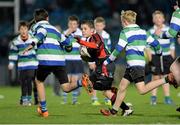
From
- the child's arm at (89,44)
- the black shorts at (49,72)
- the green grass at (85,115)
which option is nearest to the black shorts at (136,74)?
the green grass at (85,115)

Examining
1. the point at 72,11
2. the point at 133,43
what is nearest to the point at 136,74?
the point at 133,43

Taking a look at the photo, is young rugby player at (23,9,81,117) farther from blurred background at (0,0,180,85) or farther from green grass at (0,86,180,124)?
blurred background at (0,0,180,85)

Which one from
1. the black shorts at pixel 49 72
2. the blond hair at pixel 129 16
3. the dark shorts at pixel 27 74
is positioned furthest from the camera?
the dark shorts at pixel 27 74

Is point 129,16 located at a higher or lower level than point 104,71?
higher

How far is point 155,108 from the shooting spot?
60.3ft

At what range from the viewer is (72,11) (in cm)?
3434

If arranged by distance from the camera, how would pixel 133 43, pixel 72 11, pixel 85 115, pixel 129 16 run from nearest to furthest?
pixel 133 43 → pixel 129 16 → pixel 85 115 → pixel 72 11

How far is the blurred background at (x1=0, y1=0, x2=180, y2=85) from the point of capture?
109ft

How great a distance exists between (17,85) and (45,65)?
1575cm

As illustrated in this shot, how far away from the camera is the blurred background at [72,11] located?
3328 centimetres

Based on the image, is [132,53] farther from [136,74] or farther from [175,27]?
[175,27]

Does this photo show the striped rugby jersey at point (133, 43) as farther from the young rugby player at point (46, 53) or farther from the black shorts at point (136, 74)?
the young rugby player at point (46, 53)

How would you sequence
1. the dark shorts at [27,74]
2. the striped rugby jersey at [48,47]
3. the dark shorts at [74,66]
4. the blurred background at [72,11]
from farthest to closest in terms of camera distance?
the blurred background at [72,11] < the dark shorts at [74,66] < the dark shorts at [27,74] < the striped rugby jersey at [48,47]

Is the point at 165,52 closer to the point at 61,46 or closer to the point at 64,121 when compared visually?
the point at 61,46
